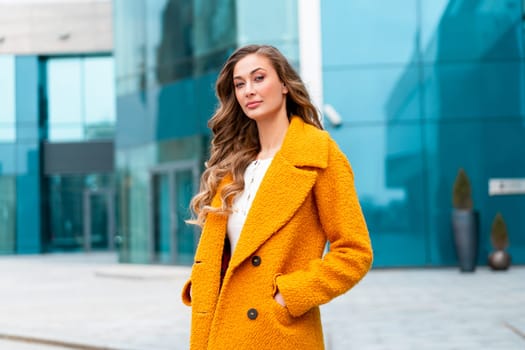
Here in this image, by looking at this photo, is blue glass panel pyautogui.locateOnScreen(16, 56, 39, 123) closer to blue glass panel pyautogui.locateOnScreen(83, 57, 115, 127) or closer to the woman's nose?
blue glass panel pyautogui.locateOnScreen(83, 57, 115, 127)

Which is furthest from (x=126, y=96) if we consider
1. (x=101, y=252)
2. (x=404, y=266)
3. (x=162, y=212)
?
(x=101, y=252)

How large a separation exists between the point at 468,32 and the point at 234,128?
1317 centimetres

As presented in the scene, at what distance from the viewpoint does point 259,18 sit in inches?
602

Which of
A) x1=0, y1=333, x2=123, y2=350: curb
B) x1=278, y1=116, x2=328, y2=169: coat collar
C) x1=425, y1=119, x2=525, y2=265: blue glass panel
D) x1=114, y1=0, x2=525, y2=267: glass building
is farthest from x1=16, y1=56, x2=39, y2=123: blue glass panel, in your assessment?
x1=278, y1=116, x2=328, y2=169: coat collar

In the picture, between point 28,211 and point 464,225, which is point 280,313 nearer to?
point 464,225

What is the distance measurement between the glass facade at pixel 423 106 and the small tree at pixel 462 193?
839 millimetres

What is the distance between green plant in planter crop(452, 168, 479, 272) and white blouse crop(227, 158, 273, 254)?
38.5ft

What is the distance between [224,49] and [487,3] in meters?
5.40

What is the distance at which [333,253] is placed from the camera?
216 centimetres

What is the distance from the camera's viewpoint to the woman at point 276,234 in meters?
2.16

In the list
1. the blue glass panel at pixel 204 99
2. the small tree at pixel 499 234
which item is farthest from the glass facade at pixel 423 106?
the blue glass panel at pixel 204 99

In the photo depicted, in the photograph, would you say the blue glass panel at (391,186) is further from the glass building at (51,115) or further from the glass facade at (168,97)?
the glass building at (51,115)

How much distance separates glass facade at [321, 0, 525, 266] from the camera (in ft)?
47.6

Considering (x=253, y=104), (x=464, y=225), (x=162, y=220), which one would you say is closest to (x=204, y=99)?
(x=162, y=220)
